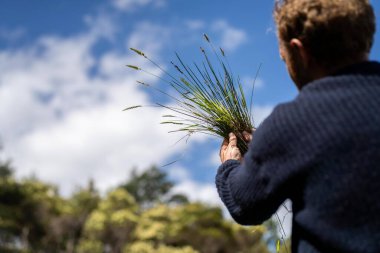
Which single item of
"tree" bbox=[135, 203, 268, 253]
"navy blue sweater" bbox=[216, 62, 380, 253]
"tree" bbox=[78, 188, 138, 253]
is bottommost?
"navy blue sweater" bbox=[216, 62, 380, 253]

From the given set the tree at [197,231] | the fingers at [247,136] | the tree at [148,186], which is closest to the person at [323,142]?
the fingers at [247,136]

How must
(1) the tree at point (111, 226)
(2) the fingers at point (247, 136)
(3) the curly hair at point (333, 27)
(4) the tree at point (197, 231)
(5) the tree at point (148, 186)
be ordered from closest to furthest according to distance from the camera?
1. (3) the curly hair at point (333, 27)
2. (2) the fingers at point (247, 136)
3. (4) the tree at point (197, 231)
4. (1) the tree at point (111, 226)
5. (5) the tree at point (148, 186)

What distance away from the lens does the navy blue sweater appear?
0.80 metres

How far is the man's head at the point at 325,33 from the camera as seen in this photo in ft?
3.01

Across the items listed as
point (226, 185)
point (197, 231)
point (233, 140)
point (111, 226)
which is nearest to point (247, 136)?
point (233, 140)

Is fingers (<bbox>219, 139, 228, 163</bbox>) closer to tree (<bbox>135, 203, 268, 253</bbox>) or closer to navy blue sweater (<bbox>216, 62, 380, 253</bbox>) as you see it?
navy blue sweater (<bbox>216, 62, 380, 253</bbox>)

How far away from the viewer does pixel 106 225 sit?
82.4 ft

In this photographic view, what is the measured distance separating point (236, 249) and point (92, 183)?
48.8ft

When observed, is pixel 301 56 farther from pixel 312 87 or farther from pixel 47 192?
pixel 47 192

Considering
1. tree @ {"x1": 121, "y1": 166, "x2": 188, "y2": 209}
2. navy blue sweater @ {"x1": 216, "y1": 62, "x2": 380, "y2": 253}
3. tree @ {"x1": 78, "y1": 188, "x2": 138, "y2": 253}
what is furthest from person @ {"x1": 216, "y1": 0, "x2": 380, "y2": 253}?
tree @ {"x1": 121, "y1": 166, "x2": 188, "y2": 209}

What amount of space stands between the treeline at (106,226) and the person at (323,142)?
63.4 feet

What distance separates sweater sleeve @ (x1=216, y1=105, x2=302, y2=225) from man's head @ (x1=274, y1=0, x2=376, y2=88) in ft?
0.51

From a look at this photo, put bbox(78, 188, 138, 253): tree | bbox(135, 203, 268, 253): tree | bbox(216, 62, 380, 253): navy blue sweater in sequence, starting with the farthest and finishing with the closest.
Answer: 1. bbox(78, 188, 138, 253): tree
2. bbox(135, 203, 268, 253): tree
3. bbox(216, 62, 380, 253): navy blue sweater

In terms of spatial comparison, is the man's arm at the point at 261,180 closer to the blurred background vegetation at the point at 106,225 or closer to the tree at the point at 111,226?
the blurred background vegetation at the point at 106,225
